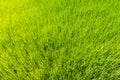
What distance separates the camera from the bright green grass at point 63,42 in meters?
1.50

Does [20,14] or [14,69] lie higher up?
[20,14]

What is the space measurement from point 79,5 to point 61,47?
0.65 m

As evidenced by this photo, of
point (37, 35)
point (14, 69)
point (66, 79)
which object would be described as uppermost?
point (37, 35)

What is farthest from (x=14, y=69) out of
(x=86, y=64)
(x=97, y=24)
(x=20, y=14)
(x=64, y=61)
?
(x=20, y=14)

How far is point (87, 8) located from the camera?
2109 mm

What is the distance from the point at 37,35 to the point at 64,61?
398mm

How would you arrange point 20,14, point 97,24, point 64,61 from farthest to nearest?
point 20,14 → point 97,24 → point 64,61

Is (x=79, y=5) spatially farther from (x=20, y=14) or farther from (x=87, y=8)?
(x=20, y=14)

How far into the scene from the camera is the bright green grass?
4.91ft

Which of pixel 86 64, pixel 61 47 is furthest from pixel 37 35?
pixel 86 64

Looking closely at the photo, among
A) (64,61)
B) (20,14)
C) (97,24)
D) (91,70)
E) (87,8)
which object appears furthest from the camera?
(20,14)

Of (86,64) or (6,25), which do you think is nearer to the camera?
(86,64)

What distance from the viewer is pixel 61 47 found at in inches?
66.9

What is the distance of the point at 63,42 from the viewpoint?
1.71 m
